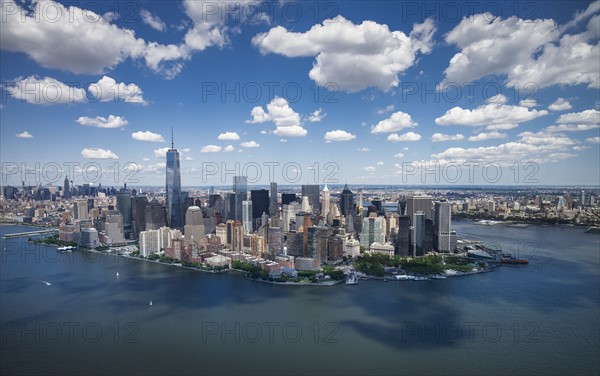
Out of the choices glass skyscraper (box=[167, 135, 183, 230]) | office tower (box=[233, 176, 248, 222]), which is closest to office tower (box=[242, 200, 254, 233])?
office tower (box=[233, 176, 248, 222])

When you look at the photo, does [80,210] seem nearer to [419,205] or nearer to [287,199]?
[287,199]

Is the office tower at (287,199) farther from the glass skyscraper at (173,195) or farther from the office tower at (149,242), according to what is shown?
the office tower at (149,242)

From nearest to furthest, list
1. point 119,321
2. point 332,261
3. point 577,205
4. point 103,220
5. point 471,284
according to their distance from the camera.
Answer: point 119,321, point 471,284, point 332,261, point 103,220, point 577,205

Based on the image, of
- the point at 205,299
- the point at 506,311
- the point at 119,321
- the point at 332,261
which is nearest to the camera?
the point at 119,321

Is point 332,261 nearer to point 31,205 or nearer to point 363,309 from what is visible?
point 363,309

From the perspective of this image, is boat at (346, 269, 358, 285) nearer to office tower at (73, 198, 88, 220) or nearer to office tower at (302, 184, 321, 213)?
office tower at (302, 184, 321, 213)

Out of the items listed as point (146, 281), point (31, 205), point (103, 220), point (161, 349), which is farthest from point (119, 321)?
point (31, 205)

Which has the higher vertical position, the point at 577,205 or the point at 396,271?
the point at 577,205
